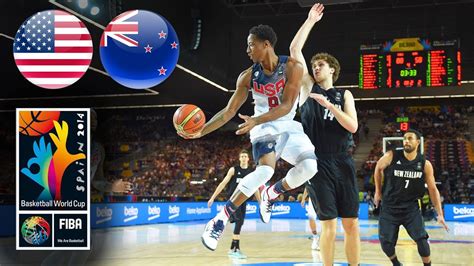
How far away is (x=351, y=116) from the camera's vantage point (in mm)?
4340

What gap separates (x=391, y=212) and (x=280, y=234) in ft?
26.3

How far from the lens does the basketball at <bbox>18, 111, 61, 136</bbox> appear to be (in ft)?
20.3

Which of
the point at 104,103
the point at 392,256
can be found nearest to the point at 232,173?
the point at 392,256

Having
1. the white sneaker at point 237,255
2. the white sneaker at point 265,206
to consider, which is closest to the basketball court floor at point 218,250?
the white sneaker at point 237,255

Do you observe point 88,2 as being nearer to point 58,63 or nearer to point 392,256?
point 58,63

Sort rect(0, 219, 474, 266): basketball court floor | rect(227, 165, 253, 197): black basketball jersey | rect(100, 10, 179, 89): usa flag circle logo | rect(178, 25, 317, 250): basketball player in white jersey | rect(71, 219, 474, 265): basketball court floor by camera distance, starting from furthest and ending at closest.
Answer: rect(227, 165, 253, 197): black basketball jersey, rect(71, 219, 474, 265): basketball court floor, rect(0, 219, 474, 266): basketball court floor, rect(100, 10, 179, 89): usa flag circle logo, rect(178, 25, 317, 250): basketball player in white jersey

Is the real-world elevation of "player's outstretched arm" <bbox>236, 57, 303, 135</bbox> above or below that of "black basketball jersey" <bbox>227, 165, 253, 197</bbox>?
above

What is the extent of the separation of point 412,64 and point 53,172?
31.9ft

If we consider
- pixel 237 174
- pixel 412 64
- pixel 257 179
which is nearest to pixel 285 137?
pixel 257 179

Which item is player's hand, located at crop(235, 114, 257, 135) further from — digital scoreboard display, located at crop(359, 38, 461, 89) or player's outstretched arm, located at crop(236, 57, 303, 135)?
digital scoreboard display, located at crop(359, 38, 461, 89)

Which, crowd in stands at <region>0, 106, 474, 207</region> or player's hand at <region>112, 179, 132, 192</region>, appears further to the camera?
crowd in stands at <region>0, 106, 474, 207</region>

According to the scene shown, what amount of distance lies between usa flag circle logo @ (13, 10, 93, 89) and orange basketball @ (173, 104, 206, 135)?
3014 millimetres

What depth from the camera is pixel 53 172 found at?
19.9 ft

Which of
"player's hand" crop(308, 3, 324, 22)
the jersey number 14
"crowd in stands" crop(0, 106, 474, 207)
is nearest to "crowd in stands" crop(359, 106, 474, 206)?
"crowd in stands" crop(0, 106, 474, 207)
